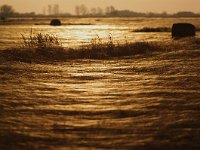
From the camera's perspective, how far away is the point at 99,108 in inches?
246

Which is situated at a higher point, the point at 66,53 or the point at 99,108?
the point at 99,108

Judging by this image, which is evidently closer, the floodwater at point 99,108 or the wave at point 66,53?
the floodwater at point 99,108

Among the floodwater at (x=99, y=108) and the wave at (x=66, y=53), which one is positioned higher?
the floodwater at (x=99, y=108)

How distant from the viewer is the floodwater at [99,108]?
4.62 metres

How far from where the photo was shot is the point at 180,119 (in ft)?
18.4

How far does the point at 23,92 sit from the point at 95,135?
329cm

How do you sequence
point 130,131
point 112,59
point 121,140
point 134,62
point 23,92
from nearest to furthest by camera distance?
point 121,140
point 130,131
point 23,92
point 134,62
point 112,59

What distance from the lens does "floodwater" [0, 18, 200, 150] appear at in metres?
4.62

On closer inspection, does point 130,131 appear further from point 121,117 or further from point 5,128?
point 5,128

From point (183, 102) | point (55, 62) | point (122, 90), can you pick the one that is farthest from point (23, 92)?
point (55, 62)

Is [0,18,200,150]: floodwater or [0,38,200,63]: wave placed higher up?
[0,18,200,150]: floodwater

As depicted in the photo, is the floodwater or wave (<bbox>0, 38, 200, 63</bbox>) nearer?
the floodwater

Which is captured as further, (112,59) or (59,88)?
(112,59)

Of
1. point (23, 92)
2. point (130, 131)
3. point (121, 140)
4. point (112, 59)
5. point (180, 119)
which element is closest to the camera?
point (121, 140)
